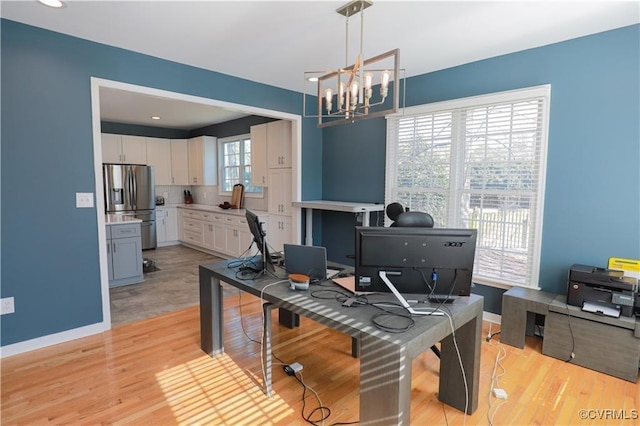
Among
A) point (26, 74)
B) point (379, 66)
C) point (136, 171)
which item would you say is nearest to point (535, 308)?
point (379, 66)

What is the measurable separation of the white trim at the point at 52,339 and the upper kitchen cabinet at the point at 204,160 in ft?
13.7

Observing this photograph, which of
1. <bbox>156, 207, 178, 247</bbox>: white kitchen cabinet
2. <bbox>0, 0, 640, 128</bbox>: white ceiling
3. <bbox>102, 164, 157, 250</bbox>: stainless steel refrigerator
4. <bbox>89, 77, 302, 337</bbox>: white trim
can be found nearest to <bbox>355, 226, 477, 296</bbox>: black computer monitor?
<bbox>0, 0, 640, 128</bbox>: white ceiling

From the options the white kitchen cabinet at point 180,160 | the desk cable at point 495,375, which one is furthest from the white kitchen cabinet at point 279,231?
the white kitchen cabinet at point 180,160

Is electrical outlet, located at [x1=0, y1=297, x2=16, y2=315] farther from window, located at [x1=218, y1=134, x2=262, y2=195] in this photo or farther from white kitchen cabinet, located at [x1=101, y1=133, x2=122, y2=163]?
white kitchen cabinet, located at [x1=101, y1=133, x2=122, y2=163]

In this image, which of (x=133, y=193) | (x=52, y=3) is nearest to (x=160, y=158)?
(x=133, y=193)

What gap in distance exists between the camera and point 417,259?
5.67 ft

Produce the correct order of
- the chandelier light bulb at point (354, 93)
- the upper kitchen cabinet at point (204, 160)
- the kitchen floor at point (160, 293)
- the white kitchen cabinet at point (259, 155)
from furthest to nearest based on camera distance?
1. the upper kitchen cabinet at point (204, 160)
2. the white kitchen cabinet at point (259, 155)
3. the kitchen floor at point (160, 293)
4. the chandelier light bulb at point (354, 93)

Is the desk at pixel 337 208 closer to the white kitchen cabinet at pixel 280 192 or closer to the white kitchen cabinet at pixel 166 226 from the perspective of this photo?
the white kitchen cabinet at pixel 280 192

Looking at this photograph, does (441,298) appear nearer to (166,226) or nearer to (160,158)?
(166,226)

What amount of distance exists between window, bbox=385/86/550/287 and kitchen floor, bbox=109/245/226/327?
294 cm

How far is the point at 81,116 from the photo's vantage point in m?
2.90

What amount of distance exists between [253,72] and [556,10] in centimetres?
279

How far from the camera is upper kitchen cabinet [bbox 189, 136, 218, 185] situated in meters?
6.84

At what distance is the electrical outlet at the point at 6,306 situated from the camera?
2.63 m
